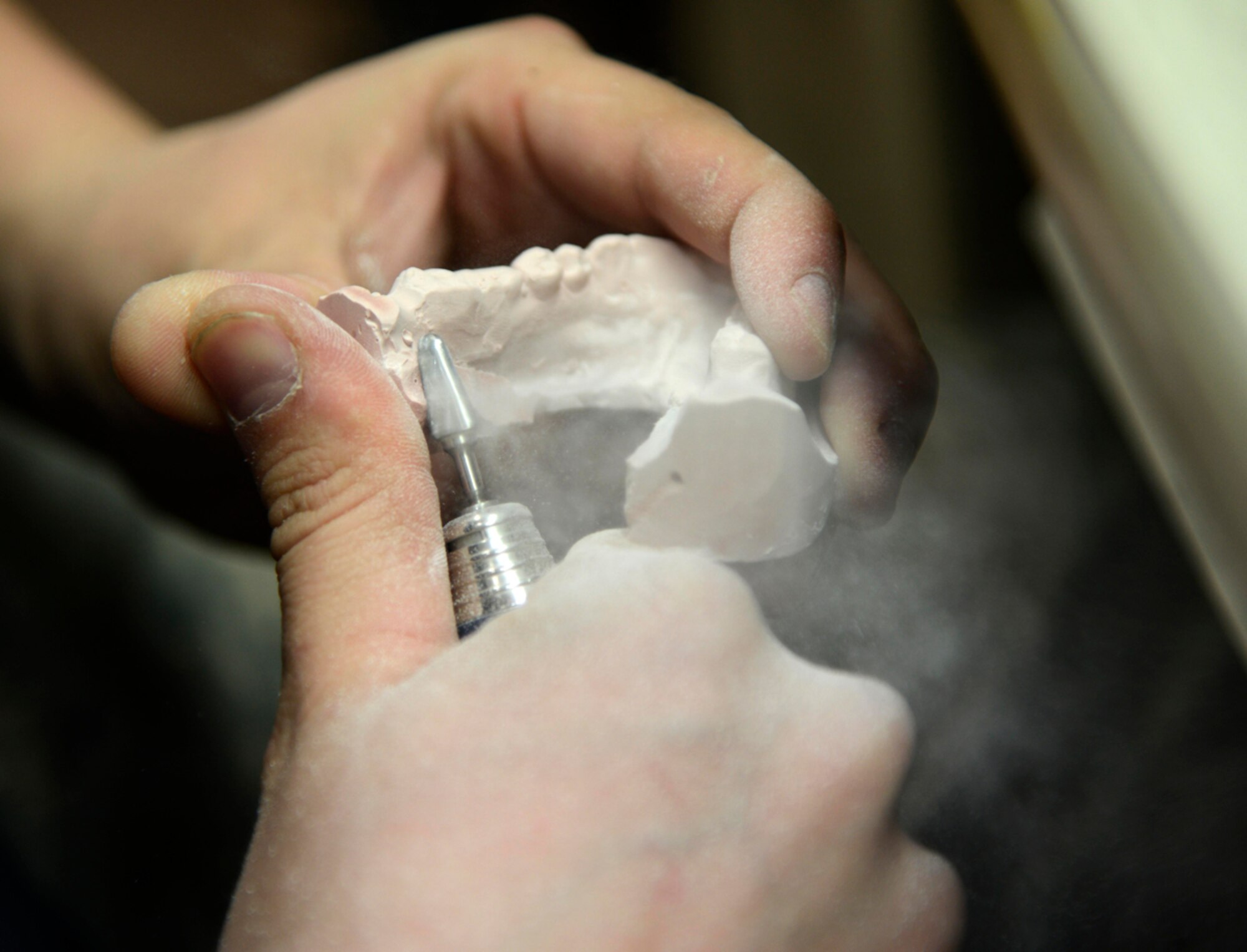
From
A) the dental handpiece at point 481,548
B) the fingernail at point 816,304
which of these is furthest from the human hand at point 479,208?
the dental handpiece at point 481,548

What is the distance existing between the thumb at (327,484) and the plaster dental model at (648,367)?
0.10ft

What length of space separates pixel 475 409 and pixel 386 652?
0.40 ft

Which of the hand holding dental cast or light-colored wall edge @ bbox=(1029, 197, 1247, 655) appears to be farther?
light-colored wall edge @ bbox=(1029, 197, 1247, 655)

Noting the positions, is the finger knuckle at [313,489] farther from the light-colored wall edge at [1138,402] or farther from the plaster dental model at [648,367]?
the light-colored wall edge at [1138,402]

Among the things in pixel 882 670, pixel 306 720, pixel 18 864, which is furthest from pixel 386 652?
pixel 18 864

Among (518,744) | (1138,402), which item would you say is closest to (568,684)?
(518,744)

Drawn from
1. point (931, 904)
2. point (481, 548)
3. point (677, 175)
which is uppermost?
point (677, 175)

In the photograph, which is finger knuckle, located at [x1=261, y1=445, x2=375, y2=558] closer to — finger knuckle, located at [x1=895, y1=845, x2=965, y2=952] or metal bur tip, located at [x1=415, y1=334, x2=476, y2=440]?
metal bur tip, located at [x1=415, y1=334, x2=476, y2=440]

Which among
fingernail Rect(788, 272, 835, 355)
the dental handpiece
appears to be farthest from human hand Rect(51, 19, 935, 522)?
the dental handpiece

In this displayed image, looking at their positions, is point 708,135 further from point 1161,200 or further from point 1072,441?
point 1072,441

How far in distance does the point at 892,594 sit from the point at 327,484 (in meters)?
0.25

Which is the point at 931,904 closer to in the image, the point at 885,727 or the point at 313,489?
the point at 885,727

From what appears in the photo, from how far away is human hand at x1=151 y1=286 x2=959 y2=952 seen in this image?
302mm

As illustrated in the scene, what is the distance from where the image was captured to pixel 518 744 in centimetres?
31
